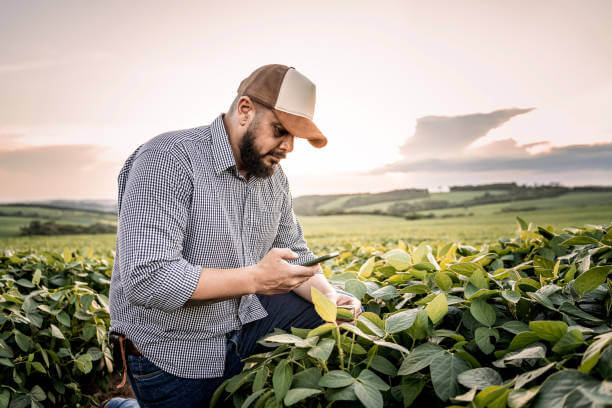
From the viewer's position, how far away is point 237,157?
203 centimetres

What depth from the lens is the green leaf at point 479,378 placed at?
1.05 metres

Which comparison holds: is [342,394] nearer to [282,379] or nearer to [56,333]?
[282,379]

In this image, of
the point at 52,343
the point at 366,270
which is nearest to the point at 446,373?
the point at 366,270

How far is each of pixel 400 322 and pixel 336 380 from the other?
0.28m

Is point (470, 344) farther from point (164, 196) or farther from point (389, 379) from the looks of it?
point (164, 196)

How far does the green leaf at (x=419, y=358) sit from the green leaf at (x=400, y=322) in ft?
0.25

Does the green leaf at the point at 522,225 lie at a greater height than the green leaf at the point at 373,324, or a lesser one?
greater

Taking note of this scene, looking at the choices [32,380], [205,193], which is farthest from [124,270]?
[32,380]

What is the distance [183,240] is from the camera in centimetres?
181

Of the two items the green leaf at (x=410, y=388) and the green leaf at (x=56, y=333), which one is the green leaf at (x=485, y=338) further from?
the green leaf at (x=56, y=333)

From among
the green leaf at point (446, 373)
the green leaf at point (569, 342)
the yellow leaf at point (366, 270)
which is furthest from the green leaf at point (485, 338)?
the yellow leaf at point (366, 270)

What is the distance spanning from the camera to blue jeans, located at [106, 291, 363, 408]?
6.07 ft

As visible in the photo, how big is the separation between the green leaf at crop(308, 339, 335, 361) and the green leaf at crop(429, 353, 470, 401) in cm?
28

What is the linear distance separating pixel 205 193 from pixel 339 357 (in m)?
0.95
